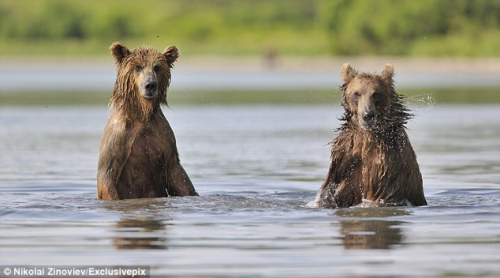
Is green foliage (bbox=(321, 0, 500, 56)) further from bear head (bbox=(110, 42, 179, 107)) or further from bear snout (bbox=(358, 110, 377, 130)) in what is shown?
bear snout (bbox=(358, 110, 377, 130))

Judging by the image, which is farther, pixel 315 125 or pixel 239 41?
pixel 239 41

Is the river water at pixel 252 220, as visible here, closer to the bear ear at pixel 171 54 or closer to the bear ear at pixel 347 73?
the bear ear at pixel 347 73

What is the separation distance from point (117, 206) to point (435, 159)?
8252 mm

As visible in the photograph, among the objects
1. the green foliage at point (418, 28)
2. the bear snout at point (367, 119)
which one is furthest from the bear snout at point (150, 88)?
the green foliage at point (418, 28)

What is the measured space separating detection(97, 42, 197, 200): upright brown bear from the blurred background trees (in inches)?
2888

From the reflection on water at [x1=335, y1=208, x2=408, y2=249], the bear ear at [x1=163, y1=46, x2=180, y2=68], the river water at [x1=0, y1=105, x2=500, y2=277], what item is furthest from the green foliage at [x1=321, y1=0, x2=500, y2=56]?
the reflection on water at [x1=335, y1=208, x2=408, y2=249]

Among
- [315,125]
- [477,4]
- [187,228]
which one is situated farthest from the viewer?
[477,4]

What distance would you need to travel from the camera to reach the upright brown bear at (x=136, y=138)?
46.1 ft

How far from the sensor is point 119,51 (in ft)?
46.5

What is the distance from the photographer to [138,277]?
9.45 metres

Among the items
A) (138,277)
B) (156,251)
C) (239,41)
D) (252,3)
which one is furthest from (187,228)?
(252,3)

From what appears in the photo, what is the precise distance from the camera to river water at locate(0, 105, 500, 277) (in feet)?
33.1

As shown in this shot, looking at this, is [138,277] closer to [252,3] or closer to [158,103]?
[158,103]

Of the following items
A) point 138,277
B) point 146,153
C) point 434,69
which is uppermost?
point 434,69
